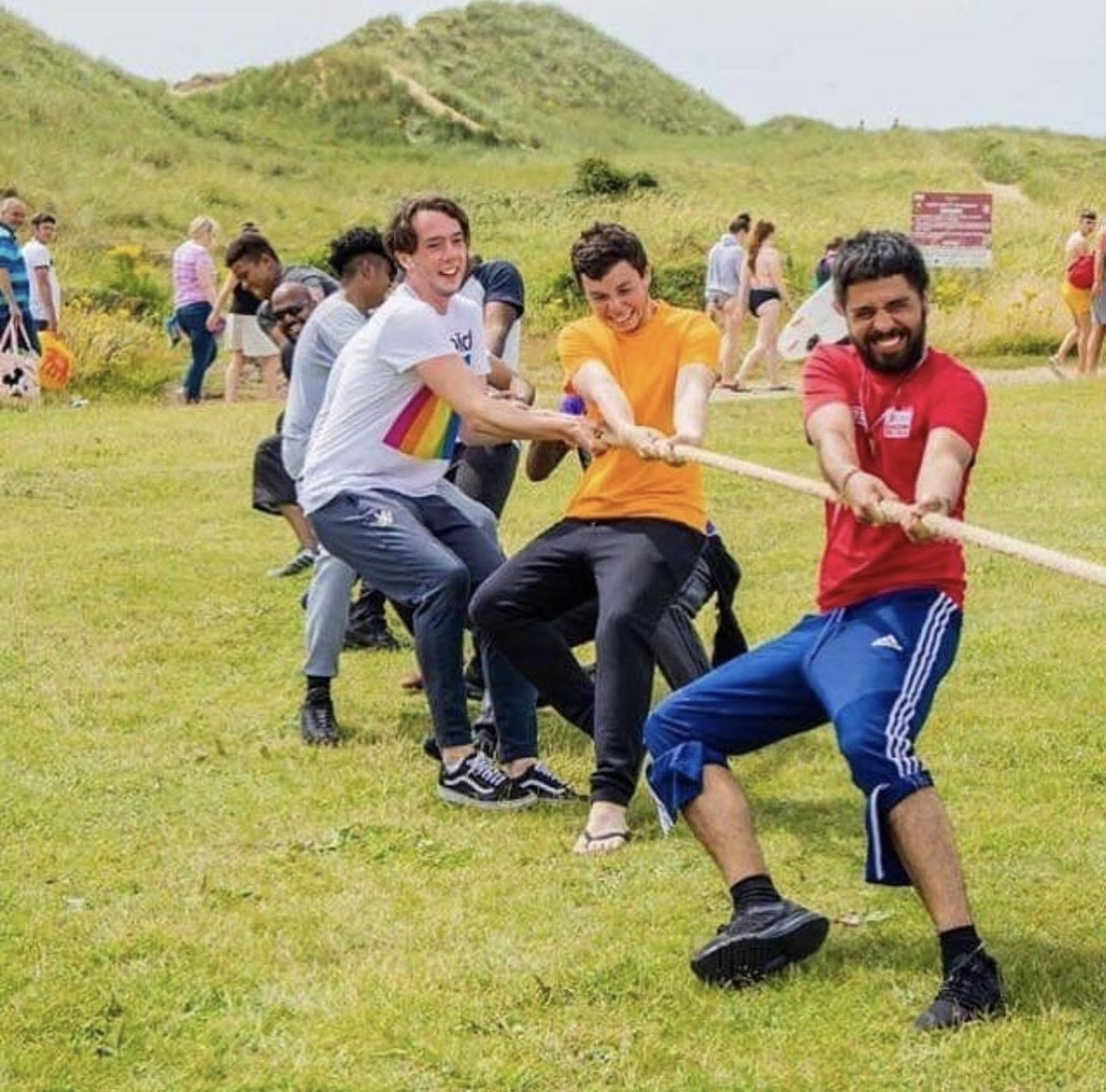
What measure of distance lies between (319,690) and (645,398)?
178 centimetres

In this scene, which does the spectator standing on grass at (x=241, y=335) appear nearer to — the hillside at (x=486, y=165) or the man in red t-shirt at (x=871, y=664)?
the hillside at (x=486, y=165)

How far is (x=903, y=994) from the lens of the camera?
418cm

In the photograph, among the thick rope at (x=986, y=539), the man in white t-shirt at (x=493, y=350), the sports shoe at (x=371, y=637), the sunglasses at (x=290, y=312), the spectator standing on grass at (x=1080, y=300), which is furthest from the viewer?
the spectator standing on grass at (x=1080, y=300)

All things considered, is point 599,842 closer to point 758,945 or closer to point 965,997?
point 758,945

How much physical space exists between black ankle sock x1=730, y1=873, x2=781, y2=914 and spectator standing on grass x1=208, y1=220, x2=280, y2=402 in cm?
1151

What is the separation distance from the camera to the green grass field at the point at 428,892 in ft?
12.8

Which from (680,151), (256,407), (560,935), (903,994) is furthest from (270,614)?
(680,151)

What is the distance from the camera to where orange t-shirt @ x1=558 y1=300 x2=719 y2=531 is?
5.57 metres

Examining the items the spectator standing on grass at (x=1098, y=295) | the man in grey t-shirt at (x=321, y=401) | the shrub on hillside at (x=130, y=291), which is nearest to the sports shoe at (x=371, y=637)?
the man in grey t-shirt at (x=321, y=401)

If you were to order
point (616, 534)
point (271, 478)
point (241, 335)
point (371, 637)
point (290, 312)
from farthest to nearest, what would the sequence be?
point (241, 335)
point (271, 478)
point (290, 312)
point (371, 637)
point (616, 534)

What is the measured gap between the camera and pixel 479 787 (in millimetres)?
5734

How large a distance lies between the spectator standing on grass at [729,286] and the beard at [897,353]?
13.9 metres

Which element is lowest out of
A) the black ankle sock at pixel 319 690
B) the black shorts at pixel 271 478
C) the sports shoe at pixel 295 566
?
the sports shoe at pixel 295 566

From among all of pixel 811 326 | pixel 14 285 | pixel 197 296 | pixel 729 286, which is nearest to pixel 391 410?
pixel 811 326
